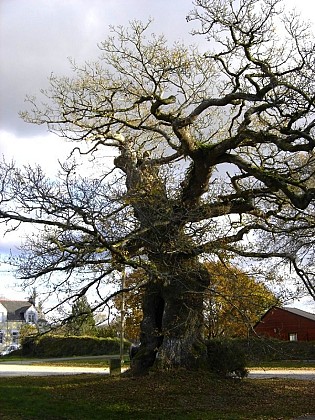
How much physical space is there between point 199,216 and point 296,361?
2511 cm

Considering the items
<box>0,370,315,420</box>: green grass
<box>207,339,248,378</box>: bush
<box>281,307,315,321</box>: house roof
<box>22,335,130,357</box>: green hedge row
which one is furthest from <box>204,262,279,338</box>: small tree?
<box>281,307,315,321</box>: house roof

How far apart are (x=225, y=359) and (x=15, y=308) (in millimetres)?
57113

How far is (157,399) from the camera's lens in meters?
12.7

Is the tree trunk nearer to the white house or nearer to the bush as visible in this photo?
the bush

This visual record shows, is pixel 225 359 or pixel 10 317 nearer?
pixel 225 359

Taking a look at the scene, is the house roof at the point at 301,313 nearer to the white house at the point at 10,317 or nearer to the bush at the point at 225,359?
the white house at the point at 10,317

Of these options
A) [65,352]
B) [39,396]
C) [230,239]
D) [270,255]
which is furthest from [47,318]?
[65,352]

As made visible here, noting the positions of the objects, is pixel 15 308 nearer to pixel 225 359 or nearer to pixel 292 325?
pixel 292 325

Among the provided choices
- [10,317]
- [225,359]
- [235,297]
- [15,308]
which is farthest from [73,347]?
[235,297]

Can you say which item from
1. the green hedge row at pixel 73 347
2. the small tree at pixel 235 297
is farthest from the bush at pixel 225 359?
the green hedge row at pixel 73 347

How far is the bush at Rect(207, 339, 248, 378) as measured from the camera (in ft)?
54.7

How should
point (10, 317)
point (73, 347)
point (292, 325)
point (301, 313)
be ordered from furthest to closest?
point (10, 317), point (301, 313), point (292, 325), point (73, 347)

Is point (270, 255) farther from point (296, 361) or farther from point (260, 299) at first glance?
point (296, 361)

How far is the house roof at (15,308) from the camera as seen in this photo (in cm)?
6838
